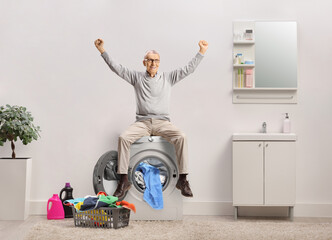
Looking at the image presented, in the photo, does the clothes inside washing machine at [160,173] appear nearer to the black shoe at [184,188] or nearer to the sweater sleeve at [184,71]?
the black shoe at [184,188]

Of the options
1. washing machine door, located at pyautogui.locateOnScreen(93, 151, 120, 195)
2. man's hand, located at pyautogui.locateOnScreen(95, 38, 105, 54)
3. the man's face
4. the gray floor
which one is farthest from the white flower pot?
the man's face

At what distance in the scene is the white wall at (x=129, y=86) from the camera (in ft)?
16.9

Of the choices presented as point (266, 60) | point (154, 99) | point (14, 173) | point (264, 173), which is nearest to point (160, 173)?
point (154, 99)

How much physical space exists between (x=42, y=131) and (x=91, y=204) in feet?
4.36

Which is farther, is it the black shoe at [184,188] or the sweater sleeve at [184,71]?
the sweater sleeve at [184,71]

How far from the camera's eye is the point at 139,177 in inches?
184

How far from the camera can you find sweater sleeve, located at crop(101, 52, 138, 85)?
15.6 feet

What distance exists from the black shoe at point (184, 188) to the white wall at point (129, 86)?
58 centimetres

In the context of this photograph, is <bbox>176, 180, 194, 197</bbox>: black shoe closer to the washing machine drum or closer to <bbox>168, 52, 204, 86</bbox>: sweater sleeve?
the washing machine drum

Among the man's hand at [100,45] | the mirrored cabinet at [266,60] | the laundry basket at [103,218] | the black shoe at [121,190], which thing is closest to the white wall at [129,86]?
the mirrored cabinet at [266,60]

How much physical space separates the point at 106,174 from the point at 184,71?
1137 mm

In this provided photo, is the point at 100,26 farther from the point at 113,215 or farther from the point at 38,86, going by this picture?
the point at 113,215

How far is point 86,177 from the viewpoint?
16.9 feet

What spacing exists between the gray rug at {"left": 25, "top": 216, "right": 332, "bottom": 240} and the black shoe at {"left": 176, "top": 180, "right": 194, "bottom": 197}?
229 millimetres
